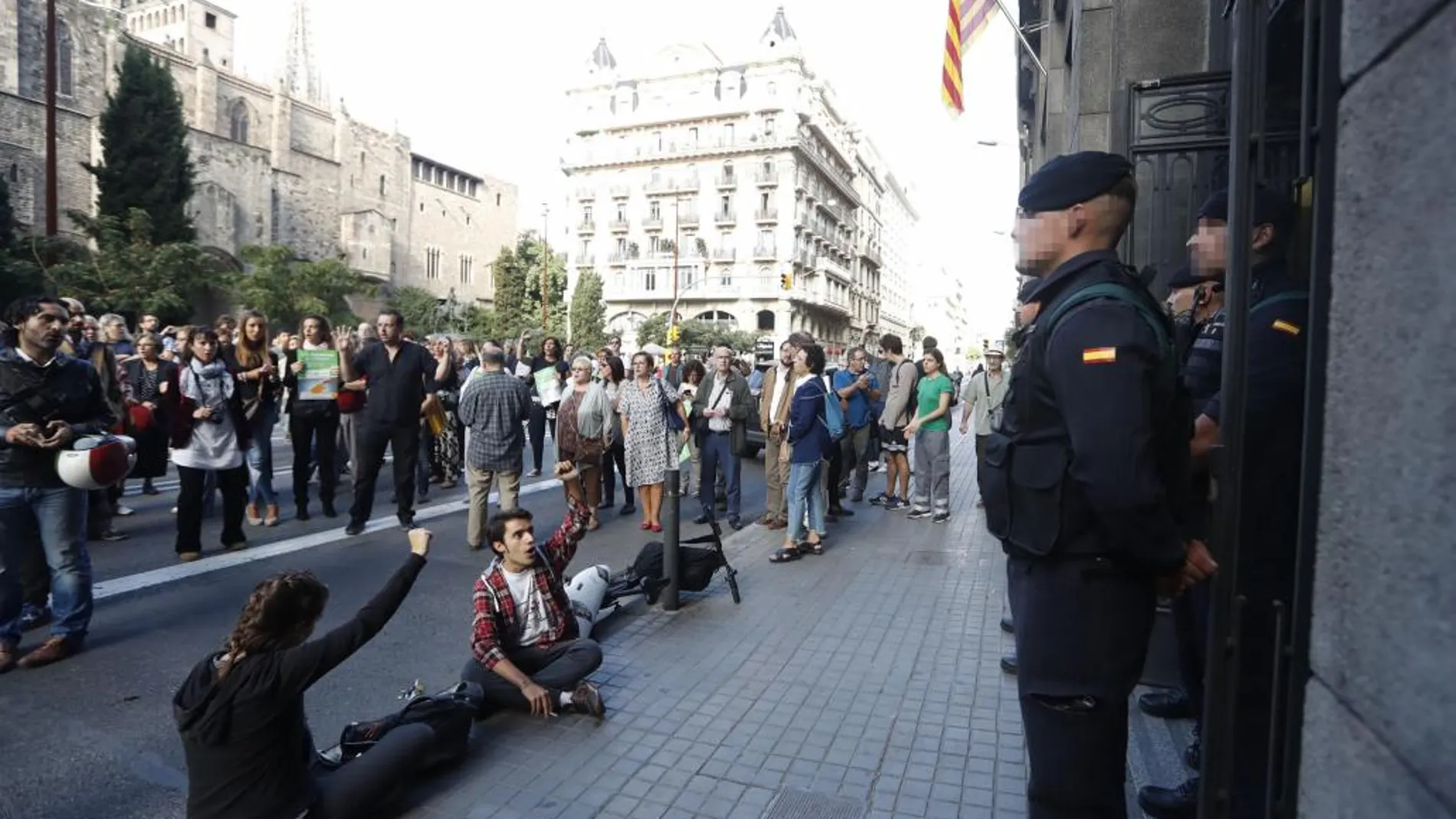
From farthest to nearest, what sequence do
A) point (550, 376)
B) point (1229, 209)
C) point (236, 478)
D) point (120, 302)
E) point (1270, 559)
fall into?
point (120, 302) → point (550, 376) → point (236, 478) → point (1270, 559) → point (1229, 209)

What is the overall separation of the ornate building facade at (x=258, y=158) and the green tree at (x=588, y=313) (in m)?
16.8

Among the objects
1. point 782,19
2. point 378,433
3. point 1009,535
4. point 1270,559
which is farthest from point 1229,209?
point 782,19

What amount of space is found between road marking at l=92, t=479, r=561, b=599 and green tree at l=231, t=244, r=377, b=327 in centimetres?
4003

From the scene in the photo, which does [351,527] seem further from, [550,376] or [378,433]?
[550,376]

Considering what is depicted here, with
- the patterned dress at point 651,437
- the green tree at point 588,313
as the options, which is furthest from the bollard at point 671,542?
the green tree at point 588,313

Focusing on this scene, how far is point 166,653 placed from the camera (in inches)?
200

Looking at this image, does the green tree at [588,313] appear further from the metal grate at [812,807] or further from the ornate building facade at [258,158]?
the metal grate at [812,807]

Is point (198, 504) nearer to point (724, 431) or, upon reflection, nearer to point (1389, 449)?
point (724, 431)

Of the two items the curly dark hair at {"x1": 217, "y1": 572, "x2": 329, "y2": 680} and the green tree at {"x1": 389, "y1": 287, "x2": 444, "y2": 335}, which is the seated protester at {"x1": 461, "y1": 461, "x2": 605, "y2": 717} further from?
the green tree at {"x1": 389, "y1": 287, "x2": 444, "y2": 335}

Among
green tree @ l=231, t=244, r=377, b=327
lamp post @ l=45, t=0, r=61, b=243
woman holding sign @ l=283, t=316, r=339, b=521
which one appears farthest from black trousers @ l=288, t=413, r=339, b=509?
green tree @ l=231, t=244, r=377, b=327

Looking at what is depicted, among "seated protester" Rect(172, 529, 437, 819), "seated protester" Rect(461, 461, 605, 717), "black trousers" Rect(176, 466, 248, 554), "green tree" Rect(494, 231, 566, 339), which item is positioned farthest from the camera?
"green tree" Rect(494, 231, 566, 339)

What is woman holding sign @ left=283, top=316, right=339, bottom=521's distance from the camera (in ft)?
29.3

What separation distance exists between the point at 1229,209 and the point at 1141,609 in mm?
1041

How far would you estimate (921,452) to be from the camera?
1031cm
